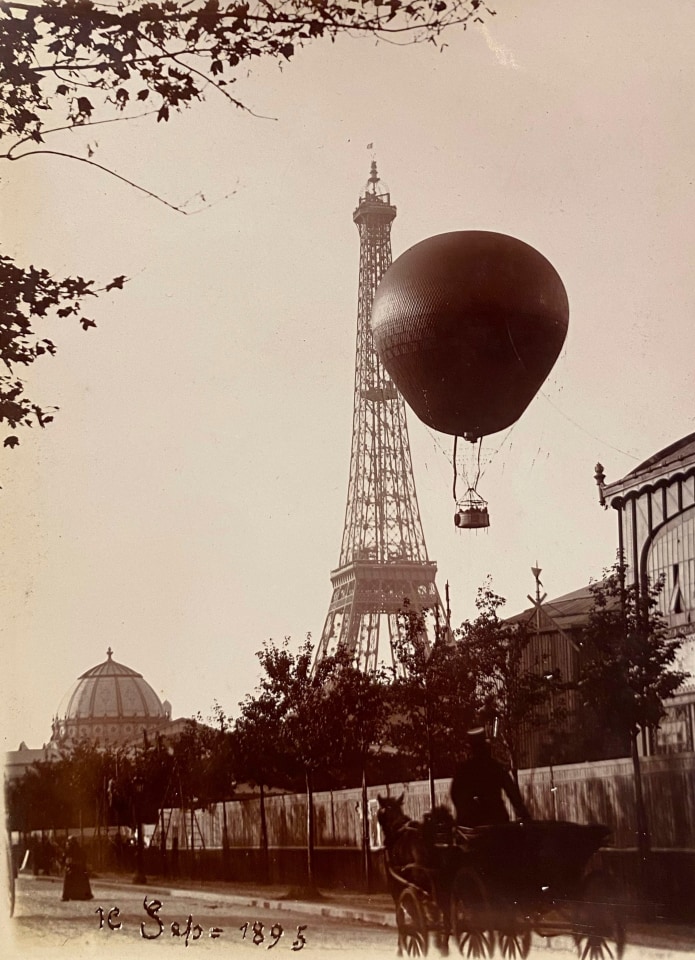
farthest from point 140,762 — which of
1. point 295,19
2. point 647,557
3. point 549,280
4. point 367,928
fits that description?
point 295,19

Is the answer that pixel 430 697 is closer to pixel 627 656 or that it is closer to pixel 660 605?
pixel 627 656

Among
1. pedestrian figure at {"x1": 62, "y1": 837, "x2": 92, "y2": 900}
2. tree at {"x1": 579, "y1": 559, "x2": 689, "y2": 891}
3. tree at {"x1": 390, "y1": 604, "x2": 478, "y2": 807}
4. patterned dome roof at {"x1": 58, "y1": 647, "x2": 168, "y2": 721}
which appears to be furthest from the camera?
pedestrian figure at {"x1": 62, "y1": 837, "x2": 92, "y2": 900}

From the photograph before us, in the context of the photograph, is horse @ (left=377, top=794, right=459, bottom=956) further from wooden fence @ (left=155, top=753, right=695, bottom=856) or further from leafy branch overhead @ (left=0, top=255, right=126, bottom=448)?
leafy branch overhead @ (left=0, top=255, right=126, bottom=448)

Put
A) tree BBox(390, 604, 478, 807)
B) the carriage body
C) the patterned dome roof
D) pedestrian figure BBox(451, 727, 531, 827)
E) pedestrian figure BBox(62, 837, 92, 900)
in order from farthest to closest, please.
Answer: pedestrian figure BBox(62, 837, 92, 900), the patterned dome roof, tree BBox(390, 604, 478, 807), pedestrian figure BBox(451, 727, 531, 827), the carriage body

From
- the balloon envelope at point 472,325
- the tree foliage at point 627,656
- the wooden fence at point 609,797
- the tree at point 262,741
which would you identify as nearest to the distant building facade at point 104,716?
the tree at point 262,741

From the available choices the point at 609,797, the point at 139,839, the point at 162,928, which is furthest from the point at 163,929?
the point at 609,797

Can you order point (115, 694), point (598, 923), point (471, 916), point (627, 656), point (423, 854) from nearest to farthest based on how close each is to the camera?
point (598, 923) → point (471, 916) → point (423, 854) → point (627, 656) → point (115, 694)

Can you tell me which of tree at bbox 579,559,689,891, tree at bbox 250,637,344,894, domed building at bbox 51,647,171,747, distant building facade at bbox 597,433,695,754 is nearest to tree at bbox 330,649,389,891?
tree at bbox 250,637,344,894
